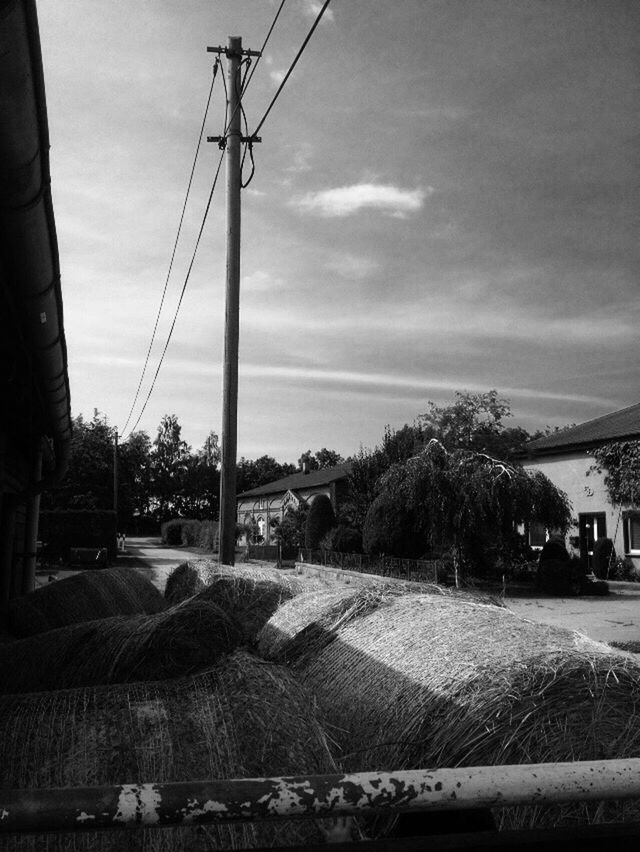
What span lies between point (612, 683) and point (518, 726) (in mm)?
531

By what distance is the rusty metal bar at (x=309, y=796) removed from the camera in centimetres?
121

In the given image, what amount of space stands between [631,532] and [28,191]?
24.4m

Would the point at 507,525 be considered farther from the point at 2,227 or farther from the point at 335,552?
the point at 2,227

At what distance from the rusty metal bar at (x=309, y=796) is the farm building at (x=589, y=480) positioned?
2425 cm

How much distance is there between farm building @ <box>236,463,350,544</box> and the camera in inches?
1738

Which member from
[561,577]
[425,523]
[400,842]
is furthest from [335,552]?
[400,842]

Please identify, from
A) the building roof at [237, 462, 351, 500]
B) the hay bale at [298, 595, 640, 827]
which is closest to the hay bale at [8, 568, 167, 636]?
the hay bale at [298, 595, 640, 827]

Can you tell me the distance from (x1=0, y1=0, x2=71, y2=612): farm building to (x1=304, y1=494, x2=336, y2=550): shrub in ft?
85.3

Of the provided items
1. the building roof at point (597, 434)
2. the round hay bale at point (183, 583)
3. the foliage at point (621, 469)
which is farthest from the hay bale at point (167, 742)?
the building roof at point (597, 434)

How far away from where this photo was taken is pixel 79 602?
668cm

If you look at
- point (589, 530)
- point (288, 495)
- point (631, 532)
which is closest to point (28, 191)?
point (631, 532)

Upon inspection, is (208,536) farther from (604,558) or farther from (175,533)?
(604,558)

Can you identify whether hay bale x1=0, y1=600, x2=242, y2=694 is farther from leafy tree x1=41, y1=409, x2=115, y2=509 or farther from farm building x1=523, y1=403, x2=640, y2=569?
leafy tree x1=41, y1=409, x2=115, y2=509

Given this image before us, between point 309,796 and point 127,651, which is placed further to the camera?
point 127,651
